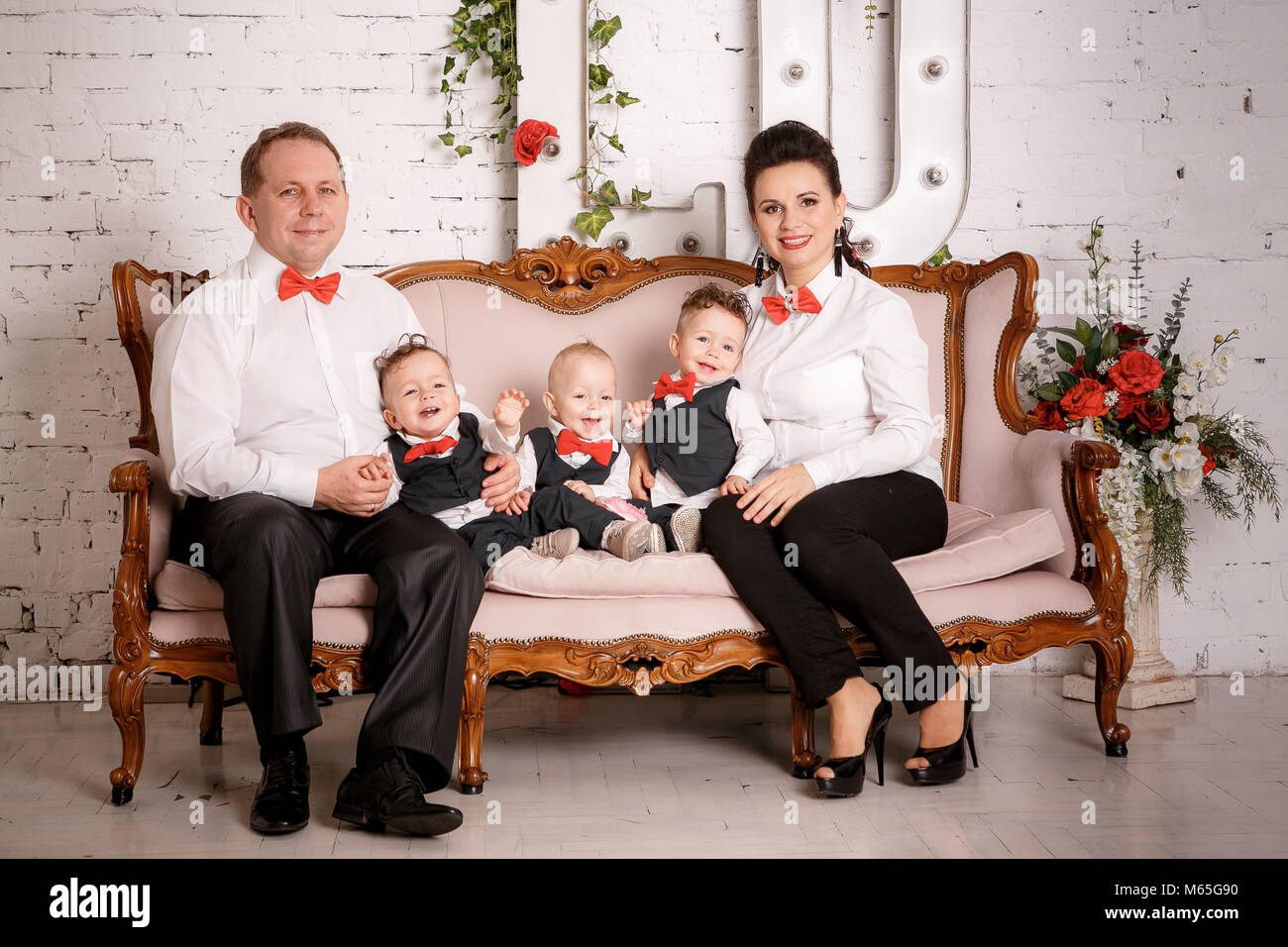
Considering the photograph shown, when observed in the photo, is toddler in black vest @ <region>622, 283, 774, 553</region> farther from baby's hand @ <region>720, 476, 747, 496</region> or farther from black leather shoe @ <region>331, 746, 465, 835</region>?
black leather shoe @ <region>331, 746, 465, 835</region>

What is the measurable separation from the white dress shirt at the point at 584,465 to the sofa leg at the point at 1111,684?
3.81 ft

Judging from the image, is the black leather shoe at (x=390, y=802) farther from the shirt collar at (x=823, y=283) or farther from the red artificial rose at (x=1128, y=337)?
the red artificial rose at (x=1128, y=337)

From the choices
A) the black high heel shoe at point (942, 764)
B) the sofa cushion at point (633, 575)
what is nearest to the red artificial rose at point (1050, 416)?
the sofa cushion at point (633, 575)

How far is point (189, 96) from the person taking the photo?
11.1 ft

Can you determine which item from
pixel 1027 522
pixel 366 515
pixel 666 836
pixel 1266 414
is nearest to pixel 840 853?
pixel 666 836

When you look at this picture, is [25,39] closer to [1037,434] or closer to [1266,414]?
[1037,434]

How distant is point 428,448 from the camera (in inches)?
101

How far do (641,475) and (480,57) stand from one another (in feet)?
4.87

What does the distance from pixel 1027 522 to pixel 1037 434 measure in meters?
0.34

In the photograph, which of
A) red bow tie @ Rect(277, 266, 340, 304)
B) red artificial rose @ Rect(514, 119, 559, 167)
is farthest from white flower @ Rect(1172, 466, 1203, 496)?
red bow tie @ Rect(277, 266, 340, 304)

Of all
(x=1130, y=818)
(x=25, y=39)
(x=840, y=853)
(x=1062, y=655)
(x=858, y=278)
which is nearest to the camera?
(x=840, y=853)

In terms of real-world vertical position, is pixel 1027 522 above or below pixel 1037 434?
below

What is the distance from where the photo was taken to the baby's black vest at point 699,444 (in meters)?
2.73

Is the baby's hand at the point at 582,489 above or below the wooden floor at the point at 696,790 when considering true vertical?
above
